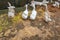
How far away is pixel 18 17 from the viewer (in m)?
1.77

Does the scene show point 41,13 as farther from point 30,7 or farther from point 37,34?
point 37,34

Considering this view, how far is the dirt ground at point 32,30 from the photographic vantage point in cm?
158

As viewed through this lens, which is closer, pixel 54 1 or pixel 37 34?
pixel 37 34

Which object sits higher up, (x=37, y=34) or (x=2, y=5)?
(x=2, y=5)

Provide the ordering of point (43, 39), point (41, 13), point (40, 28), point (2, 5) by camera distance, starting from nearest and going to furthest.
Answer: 1. point (43, 39)
2. point (40, 28)
3. point (41, 13)
4. point (2, 5)

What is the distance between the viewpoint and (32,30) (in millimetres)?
1650

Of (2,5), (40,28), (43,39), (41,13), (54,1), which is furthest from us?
(54,1)

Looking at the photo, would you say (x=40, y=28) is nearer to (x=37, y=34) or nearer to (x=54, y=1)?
(x=37, y=34)

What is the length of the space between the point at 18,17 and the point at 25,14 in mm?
93

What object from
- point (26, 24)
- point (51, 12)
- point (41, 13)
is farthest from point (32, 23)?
point (51, 12)

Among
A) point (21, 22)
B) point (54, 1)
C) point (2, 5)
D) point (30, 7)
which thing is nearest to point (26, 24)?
point (21, 22)

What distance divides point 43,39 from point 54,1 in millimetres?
726

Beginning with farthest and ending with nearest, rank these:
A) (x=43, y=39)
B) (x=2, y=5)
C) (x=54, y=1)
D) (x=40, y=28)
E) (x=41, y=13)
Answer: (x=54, y=1) → (x=2, y=5) → (x=41, y=13) → (x=40, y=28) → (x=43, y=39)

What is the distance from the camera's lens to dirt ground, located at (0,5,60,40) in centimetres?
158
